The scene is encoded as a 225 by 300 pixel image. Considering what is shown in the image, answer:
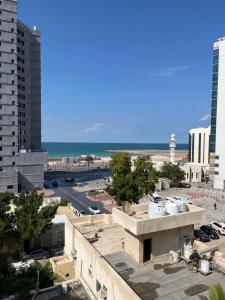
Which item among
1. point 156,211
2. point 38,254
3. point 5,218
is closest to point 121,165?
point 38,254

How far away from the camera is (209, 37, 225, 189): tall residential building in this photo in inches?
2963

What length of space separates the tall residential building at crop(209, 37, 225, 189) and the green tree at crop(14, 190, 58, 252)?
5647 cm

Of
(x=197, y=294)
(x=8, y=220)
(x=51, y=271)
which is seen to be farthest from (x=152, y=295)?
(x=8, y=220)

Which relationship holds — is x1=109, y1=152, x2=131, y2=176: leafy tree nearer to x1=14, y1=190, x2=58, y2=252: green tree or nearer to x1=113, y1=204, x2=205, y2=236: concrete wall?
x1=14, y1=190, x2=58, y2=252: green tree

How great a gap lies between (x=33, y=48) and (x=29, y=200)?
199ft

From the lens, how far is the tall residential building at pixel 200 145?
4186 inches

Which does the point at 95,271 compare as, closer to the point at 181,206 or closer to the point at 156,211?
the point at 156,211

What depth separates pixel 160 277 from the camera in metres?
15.7

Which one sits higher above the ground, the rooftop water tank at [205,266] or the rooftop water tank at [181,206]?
the rooftop water tank at [181,206]

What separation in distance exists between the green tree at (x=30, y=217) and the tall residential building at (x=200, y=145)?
Answer: 8547cm

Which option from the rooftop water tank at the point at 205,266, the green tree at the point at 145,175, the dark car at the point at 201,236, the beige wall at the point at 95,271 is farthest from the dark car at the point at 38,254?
the rooftop water tank at the point at 205,266

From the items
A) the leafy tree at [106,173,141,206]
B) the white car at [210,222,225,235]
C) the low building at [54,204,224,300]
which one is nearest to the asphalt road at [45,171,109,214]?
the leafy tree at [106,173,141,206]

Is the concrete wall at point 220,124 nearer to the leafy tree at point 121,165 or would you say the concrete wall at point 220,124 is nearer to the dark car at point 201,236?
the leafy tree at point 121,165

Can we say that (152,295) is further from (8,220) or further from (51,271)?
(8,220)
